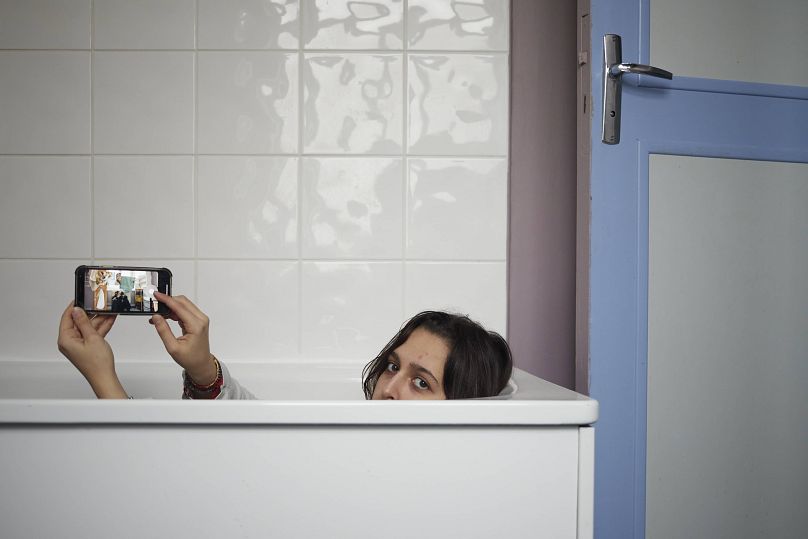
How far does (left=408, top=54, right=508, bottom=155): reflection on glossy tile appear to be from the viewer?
1.23m

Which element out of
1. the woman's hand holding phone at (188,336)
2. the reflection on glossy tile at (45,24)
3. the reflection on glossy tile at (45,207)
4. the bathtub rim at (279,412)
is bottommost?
the bathtub rim at (279,412)

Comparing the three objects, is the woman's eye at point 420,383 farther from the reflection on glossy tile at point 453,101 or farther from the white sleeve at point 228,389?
the reflection on glossy tile at point 453,101

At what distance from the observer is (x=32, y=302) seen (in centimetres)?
122

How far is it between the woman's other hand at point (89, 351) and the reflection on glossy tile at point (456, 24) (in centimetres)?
87

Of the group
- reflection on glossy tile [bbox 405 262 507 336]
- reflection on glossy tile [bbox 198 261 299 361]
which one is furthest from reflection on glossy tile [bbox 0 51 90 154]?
reflection on glossy tile [bbox 405 262 507 336]

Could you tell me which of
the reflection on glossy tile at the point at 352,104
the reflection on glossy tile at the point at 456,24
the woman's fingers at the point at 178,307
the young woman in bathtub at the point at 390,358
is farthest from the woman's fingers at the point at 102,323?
the reflection on glossy tile at the point at 456,24

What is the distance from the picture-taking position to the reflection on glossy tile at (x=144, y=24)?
122 cm

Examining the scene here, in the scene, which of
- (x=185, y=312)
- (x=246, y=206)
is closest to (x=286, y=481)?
(x=185, y=312)

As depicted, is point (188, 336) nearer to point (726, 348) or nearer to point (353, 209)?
point (353, 209)

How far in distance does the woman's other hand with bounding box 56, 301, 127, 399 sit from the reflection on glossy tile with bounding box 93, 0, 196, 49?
76 cm

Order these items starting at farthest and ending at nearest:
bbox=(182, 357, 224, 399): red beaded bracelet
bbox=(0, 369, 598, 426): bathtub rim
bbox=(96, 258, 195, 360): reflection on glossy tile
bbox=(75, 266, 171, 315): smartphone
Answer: bbox=(96, 258, 195, 360): reflection on glossy tile
bbox=(182, 357, 224, 399): red beaded bracelet
bbox=(75, 266, 171, 315): smartphone
bbox=(0, 369, 598, 426): bathtub rim

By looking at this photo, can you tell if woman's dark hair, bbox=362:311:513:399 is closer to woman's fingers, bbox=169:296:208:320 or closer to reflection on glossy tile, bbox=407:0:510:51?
woman's fingers, bbox=169:296:208:320

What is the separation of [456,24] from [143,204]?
794 millimetres

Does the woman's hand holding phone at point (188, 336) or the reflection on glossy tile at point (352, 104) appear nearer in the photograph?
the woman's hand holding phone at point (188, 336)
